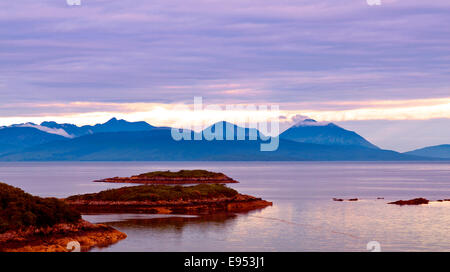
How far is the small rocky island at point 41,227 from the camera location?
43312 mm

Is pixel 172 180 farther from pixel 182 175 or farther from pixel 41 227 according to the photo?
pixel 41 227

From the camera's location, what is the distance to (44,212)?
155 ft

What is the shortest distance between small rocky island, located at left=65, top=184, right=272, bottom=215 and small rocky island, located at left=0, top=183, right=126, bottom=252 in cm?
2937

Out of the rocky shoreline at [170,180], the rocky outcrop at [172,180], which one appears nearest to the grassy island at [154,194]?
the rocky shoreline at [170,180]

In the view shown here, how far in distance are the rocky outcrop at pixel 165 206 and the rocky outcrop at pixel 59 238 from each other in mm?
27432

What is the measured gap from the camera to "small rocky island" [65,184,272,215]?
81.6m

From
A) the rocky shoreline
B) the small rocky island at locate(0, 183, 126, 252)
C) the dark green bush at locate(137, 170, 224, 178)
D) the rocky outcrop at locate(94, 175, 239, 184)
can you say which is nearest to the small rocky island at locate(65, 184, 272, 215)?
the small rocky island at locate(0, 183, 126, 252)

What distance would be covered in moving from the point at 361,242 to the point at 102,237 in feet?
71.1

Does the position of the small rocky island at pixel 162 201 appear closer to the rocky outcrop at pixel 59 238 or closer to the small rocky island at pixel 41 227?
the rocky outcrop at pixel 59 238

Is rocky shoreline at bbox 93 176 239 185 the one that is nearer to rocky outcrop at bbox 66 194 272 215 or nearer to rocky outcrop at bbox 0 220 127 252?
rocky outcrop at bbox 66 194 272 215

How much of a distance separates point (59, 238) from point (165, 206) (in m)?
38.2

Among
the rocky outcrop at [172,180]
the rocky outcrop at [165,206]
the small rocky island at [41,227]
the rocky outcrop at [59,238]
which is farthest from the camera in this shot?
the rocky outcrop at [172,180]

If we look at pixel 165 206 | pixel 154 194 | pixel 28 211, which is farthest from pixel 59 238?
pixel 154 194

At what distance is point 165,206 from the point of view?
84000mm
